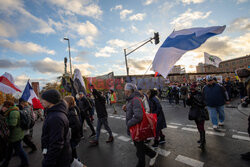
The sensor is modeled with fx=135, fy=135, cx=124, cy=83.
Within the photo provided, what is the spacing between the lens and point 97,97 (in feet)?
15.5

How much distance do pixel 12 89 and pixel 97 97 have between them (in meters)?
4.09

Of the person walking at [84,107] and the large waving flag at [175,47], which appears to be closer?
the large waving flag at [175,47]

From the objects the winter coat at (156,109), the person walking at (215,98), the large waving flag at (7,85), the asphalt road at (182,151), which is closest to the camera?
the asphalt road at (182,151)

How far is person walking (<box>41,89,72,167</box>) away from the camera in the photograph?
1642 millimetres

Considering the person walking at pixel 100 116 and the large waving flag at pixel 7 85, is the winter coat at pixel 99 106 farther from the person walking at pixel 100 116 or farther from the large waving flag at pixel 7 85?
the large waving flag at pixel 7 85

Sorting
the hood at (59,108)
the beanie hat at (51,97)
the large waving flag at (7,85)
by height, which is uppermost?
the large waving flag at (7,85)

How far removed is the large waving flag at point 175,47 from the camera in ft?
12.6

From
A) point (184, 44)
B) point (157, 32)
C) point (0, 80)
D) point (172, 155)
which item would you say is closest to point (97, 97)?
point (172, 155)

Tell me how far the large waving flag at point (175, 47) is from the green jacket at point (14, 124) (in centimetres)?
366

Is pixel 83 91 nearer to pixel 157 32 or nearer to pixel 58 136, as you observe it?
pixel 58 136

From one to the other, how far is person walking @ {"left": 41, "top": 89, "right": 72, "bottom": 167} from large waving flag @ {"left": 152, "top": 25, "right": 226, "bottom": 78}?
113 inches

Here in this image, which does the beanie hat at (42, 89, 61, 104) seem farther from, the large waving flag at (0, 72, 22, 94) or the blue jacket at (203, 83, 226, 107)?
the large waving flag at (0, 72, 22, 94)

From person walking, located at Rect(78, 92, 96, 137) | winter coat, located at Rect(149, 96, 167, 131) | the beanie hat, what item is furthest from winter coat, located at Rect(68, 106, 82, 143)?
person walking, located at Rect(78, 92, 96, 137)

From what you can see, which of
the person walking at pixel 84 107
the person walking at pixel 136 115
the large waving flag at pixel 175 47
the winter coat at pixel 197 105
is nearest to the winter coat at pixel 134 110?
the person walking at pixel 136 115
